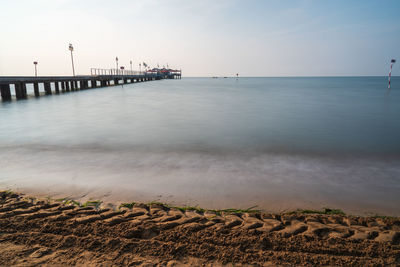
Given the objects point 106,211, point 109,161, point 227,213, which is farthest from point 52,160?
point 227,213

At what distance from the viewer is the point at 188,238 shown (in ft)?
9.10

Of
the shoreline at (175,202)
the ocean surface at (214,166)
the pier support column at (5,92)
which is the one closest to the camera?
the shoreline at (175,202)

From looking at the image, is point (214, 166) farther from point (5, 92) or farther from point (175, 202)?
point (5, 92)

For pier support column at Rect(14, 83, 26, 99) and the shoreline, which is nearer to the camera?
the shoreline

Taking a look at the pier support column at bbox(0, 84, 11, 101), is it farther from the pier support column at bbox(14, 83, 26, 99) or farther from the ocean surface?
the ocean surface

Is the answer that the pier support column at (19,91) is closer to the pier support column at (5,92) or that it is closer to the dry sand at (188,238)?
the pier support column at (5,92)

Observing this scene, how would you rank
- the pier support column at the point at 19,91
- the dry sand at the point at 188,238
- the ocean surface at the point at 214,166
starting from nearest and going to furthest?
the dry sand at the point at 188,238 → the ocean surface at the point at 214,166 → the pier support column at the point at 19,91

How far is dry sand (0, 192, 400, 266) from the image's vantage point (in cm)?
244

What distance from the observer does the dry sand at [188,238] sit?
7.99 ft

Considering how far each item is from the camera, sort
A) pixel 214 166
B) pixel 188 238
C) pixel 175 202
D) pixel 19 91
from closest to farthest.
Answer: pixel 188 238, pixel 175 202, pixel 214 166, pixel 19 91

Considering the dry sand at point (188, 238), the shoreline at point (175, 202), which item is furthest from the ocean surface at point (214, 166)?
the dry sand at point (188, 238)

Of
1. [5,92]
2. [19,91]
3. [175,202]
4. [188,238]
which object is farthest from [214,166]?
[19,91]

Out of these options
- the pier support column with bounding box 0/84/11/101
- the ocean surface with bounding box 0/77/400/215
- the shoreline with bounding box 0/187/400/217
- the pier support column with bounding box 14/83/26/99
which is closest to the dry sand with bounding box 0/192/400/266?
the shoreline with bounding box 0/187/400/217

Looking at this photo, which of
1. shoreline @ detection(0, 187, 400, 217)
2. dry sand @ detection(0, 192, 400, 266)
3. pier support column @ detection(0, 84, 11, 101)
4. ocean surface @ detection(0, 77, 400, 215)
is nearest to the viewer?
dry sand @ detection(0, 192, 400, 266)
